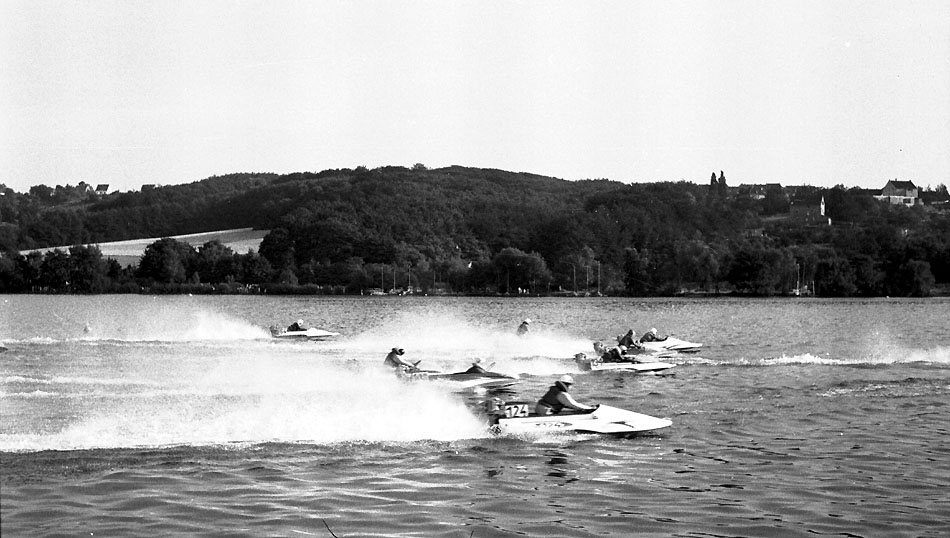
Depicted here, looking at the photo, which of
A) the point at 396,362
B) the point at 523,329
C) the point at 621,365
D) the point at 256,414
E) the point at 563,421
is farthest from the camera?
the point at 523,329

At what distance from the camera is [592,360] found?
133ft

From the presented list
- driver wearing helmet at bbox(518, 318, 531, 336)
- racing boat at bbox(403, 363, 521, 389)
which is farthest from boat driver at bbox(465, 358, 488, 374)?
driver wearing helmet at bbox(518, 318, 531, 336)

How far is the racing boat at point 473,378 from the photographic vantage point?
116ft

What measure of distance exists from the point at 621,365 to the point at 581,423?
14978 mm

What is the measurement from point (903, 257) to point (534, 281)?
197 feet

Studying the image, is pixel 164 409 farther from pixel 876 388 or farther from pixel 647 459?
pixel 876 388

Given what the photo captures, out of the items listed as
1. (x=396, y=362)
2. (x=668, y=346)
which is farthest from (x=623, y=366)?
(x=668, y=346)

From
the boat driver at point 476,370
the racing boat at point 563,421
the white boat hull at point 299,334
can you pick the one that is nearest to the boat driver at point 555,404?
the racing boat at point 563,421

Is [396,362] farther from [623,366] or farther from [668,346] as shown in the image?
[668,346]

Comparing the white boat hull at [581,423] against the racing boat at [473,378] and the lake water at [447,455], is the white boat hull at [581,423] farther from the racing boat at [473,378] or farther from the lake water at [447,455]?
the racing boat at [473,378]

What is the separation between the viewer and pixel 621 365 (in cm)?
4012

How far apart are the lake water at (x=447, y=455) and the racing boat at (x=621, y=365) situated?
0.70 meters

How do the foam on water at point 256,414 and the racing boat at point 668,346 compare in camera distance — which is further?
the racing boat at point 668,346

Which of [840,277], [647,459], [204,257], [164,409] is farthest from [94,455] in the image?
[204,257]
